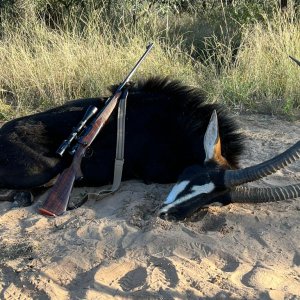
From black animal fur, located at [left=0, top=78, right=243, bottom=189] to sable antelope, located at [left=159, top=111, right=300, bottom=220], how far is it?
A: 52 centimetres

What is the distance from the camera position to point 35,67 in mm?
9391

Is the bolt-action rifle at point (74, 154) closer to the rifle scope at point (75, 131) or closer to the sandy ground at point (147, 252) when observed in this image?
the rifle scope at point (75, 131)

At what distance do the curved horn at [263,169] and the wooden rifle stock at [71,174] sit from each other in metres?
1.57

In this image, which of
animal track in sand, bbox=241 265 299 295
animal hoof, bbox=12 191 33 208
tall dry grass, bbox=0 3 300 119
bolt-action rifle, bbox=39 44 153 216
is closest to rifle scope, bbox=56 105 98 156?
bolt-action rifle, bbox=39 44 153 216

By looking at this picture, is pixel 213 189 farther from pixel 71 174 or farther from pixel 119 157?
pixel 71 174

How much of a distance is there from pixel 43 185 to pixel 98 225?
1136mm

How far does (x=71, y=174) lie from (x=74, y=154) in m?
0.23

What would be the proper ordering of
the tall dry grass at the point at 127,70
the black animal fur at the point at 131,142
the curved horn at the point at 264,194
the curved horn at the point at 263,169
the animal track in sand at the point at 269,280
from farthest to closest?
the tall dry grass at the point at 127,70
the black animal fur at the point at 131,142
the curved horn at the point at 264,194
the curved horn at the point at 263,169
the animal track in sand at the point at 269,280

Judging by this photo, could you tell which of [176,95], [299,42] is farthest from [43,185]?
[299,42]

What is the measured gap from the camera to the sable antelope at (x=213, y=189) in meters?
4.64

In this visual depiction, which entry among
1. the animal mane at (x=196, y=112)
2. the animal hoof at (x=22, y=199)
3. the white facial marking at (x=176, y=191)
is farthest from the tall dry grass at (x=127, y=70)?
the white facial marking at (x=176, y=191)

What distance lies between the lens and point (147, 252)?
4387 mm

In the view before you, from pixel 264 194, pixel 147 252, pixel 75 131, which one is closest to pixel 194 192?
pixel 264 194

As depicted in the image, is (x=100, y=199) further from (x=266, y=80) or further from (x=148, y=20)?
(x=148, y=20)
